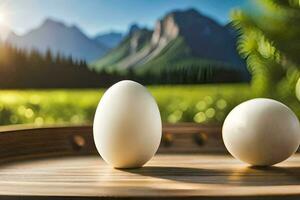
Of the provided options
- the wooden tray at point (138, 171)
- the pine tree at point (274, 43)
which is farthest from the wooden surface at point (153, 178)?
the pine tree at point (274, 43)

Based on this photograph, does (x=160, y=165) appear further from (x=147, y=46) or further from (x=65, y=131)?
(x=147, y=46)

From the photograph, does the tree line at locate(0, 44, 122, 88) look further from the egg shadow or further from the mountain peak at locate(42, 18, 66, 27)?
the egg shadow

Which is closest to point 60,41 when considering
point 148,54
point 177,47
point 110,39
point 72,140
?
point 110,39

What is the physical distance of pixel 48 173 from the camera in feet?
3.07

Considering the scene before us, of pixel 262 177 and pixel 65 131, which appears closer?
pixel 262 177

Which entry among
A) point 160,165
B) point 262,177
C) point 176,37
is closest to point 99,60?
point 176,37

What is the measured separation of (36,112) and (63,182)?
60.3 inches

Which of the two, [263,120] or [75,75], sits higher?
[263,120]

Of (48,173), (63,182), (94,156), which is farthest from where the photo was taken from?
(94,156)

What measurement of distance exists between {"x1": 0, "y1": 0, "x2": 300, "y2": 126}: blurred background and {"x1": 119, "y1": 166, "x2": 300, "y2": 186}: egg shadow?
1266 millimetres

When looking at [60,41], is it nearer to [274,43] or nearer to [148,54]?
[148,54]

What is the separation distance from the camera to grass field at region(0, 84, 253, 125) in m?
2.29

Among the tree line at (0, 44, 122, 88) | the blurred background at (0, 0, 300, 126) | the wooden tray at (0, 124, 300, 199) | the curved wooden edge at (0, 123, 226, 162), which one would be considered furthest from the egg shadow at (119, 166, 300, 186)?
the tree line at (0, 44, 122, 88)

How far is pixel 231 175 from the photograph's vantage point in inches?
36.2
